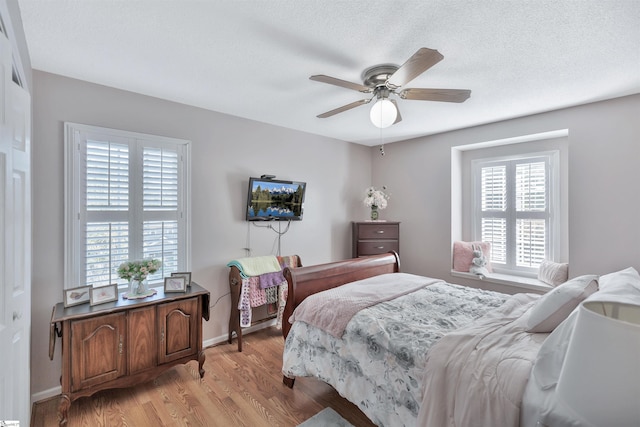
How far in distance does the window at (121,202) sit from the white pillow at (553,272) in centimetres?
401

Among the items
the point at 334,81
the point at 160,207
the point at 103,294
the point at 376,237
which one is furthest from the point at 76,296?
the point at 376,237

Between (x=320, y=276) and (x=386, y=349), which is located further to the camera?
(x=320, y=276)

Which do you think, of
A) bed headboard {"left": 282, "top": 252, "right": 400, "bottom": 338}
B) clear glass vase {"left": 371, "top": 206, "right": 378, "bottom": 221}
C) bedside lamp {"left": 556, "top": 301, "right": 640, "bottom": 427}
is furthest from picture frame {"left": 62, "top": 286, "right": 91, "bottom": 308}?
clear glass vase {"left": 371, "top": 206, "right": 378, "bottom": 221}

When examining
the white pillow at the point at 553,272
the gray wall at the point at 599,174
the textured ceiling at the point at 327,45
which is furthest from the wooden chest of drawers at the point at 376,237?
the textured ceiling at the point at 327,45

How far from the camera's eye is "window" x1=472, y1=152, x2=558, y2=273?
3484mm

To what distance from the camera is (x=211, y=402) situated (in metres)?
2.24

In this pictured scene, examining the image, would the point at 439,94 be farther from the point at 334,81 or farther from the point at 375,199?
the point at 375,199

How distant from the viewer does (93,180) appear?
2.49 metres

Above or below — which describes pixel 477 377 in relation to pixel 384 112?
below

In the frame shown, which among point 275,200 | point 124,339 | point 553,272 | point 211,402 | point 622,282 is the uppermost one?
point 275,200

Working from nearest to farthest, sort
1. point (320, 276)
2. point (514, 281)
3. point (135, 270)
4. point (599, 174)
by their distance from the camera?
point (135, 270), point (320, 276), point (599, 174), point (514, 281)

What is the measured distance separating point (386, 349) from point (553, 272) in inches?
107

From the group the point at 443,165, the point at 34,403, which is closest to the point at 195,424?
the point at 34,403

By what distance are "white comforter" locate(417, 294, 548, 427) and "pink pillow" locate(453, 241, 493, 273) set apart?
7.58ft
